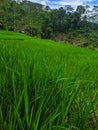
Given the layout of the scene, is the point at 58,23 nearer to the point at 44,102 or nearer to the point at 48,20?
the point at 48,20

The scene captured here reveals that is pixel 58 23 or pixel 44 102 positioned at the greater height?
pixel 44 102

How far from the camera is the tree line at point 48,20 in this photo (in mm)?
46109

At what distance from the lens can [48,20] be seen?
51.6 m

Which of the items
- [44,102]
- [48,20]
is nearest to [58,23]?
[48,20]

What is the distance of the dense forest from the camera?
46.3 meters

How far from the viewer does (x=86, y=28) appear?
2156 inches

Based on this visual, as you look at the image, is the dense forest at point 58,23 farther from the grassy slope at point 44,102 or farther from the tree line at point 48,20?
the grassy slope at point 44,102

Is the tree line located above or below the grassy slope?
below

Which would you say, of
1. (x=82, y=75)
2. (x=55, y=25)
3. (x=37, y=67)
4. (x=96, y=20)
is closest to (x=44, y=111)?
(x=37, y=67)

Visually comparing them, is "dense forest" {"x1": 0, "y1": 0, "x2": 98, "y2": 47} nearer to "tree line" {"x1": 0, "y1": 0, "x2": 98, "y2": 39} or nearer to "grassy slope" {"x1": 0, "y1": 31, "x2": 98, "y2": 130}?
"tree line" {"x1": 0, "y1": 0, "x2": 98, "y2": 39}

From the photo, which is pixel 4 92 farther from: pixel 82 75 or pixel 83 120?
pixel 82 75

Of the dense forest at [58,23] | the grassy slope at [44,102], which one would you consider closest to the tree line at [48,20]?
the dense forest at [58,23]

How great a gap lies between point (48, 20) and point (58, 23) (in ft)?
8.22

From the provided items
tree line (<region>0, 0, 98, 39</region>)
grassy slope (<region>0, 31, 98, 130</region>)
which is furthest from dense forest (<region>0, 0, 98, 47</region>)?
grassy slope (<region>0, 31, 98, 130</region>)
